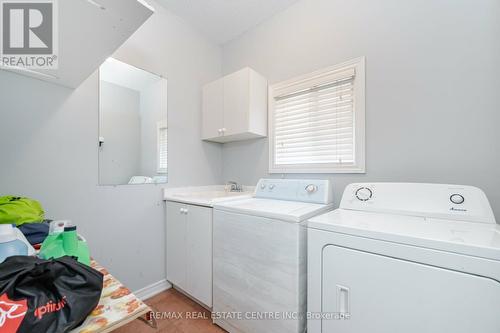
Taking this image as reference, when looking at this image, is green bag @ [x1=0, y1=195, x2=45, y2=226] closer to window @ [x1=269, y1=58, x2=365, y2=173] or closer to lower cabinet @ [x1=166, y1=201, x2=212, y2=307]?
lower cabinet @ [x1=166, y1=201, x2=212, y2=307]

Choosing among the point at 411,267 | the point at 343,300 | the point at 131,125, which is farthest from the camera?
the point at 131,125

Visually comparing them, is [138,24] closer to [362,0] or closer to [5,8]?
[5,8]

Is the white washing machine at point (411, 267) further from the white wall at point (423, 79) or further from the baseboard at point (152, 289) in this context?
the baseboard at point (152, 289)

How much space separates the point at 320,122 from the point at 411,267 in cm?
130

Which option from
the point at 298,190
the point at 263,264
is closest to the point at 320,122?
the point at 298,190

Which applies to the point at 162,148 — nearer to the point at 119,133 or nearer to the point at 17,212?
the point at 119,133

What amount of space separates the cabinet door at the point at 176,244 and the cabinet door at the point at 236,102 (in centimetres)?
91

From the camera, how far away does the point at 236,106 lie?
2031 millimetres

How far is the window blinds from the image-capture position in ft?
5.47

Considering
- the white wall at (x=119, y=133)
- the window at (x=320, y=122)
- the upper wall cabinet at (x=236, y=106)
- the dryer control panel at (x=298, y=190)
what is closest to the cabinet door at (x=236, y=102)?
the upper wall cabinet at (x=236, y=106)

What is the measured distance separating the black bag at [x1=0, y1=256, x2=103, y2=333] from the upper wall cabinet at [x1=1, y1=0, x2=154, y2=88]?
89 centimetres

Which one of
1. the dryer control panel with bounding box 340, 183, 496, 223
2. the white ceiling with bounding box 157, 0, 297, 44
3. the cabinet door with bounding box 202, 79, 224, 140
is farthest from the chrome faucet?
the white ceiling with bounding box 157, 0, 297, 44

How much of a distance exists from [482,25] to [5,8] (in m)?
2.38

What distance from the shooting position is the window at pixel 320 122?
5.26ft
